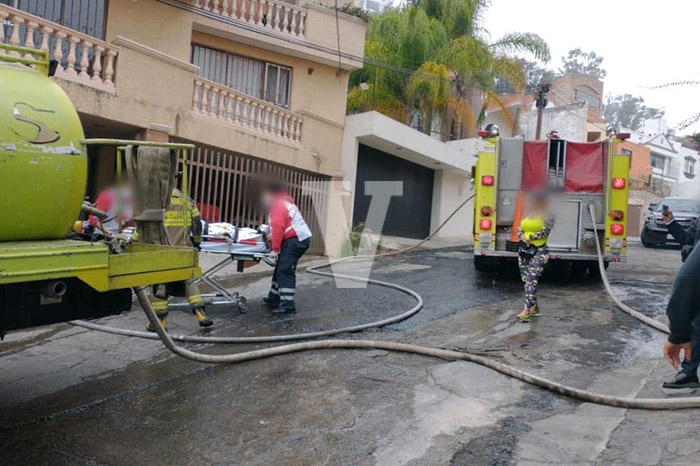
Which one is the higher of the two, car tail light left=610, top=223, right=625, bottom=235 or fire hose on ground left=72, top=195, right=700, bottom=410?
car tail light left=610, top=223, right=625, bottom=235

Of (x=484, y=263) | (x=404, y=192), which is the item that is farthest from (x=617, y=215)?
(x=404, y=192)

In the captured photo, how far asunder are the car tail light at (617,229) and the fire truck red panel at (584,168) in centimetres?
58

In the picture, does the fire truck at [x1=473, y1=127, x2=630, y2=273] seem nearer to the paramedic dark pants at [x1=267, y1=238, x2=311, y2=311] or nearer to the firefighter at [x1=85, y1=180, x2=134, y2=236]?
the paramedic dark pants at [x1=267, y1=238, x2=311, y2=311]

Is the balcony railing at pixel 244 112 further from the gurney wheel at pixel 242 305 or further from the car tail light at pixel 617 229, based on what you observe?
the car tail light at pixel 617 229

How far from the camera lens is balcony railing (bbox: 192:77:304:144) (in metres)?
13.2

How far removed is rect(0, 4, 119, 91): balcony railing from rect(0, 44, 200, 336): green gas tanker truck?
6713 mm

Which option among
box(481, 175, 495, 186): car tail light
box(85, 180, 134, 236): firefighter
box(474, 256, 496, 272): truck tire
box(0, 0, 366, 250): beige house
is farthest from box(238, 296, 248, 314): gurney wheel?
box(474, 256, 496, 272): truck tire

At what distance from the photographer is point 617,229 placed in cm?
936

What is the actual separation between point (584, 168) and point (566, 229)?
101cm

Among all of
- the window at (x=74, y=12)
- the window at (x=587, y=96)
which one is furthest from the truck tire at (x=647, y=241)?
the window at (x=587, y=96)

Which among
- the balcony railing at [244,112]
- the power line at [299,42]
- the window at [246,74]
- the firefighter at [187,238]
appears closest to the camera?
the firefighter at [187,238]

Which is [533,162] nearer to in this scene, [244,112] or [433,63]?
[244,112]

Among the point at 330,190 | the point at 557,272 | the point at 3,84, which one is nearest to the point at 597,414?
the point at 3,84

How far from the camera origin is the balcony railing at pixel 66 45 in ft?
33.1
